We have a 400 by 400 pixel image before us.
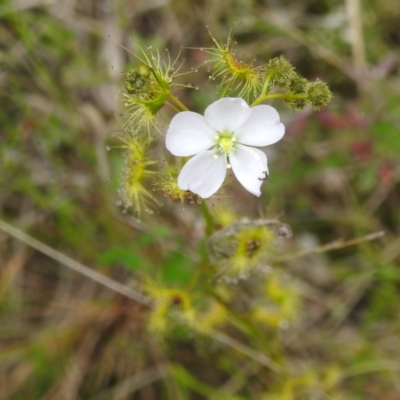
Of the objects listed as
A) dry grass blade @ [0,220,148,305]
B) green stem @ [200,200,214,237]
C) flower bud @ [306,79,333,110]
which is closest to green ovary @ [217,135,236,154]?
green stem @ [200,200,214,237]

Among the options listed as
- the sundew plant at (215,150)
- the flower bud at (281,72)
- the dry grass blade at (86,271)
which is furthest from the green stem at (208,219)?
the dry grass blade at (86,271)

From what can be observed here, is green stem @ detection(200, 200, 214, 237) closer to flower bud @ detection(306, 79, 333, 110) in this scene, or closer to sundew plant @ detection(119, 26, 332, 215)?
sundew plant @ detection(119, 26, 332, 215)

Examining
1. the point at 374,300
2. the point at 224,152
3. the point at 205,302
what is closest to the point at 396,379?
the point at 374,300

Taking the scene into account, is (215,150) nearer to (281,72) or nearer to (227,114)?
(227,114)

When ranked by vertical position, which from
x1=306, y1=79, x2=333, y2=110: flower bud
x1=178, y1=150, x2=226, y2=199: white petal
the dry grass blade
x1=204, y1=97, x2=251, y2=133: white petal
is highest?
the dry grass blade

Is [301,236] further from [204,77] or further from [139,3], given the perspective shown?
[139,3]

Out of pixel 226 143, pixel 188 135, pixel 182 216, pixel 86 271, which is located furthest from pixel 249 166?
pixel 182 216
